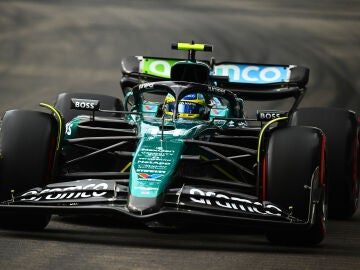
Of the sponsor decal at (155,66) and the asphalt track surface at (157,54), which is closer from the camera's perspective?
the asphalt track surface at (157,54)

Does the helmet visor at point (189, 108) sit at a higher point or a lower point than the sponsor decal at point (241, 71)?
lower

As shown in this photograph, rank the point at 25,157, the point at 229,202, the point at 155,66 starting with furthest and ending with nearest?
the point at 155,66 < the point at 25,157 < the point at 229,202

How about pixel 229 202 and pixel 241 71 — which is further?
pixel 241 71

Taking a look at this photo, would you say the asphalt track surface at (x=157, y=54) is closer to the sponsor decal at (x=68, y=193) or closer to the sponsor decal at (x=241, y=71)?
the sponsor decal at (x=68, y=193)

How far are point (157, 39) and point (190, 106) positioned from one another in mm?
15569

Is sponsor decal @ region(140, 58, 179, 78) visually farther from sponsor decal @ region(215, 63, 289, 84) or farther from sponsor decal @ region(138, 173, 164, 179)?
sponsor decal @ region(138, 173, 164, 179)

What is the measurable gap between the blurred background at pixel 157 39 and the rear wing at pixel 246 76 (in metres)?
6.10

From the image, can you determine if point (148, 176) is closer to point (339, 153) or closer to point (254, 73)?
point (339, 153)

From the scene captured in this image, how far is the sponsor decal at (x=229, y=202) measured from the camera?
8281 millimetres

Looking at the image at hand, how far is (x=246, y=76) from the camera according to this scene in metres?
13.4

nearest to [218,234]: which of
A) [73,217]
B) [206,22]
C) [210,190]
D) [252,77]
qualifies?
[210,190]

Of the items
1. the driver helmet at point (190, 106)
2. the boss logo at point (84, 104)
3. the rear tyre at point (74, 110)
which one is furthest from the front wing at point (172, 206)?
the rear tyre at point (74, 110)

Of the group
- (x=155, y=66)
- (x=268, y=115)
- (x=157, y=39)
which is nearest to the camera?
(x=268, y=115)

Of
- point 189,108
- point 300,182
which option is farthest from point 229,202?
point 189,108
